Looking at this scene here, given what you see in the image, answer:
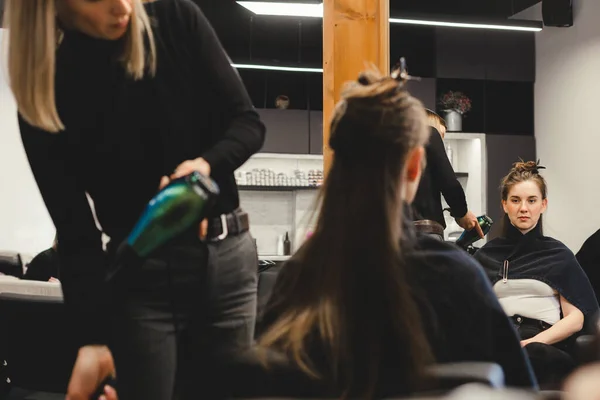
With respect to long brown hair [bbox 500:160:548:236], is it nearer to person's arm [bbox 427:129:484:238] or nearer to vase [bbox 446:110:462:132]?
person's arm [bbox 427:129:484:238]

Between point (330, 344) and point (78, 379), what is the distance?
53cm

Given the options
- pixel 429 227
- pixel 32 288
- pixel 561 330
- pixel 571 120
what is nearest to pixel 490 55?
pixel 571 120

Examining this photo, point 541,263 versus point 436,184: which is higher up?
point 436,184

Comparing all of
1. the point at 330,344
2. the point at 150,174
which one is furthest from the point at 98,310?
the point at 330,344

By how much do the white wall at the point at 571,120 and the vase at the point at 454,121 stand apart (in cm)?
79

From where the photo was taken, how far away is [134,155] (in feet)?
4.34

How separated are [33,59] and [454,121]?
6351 millimetres

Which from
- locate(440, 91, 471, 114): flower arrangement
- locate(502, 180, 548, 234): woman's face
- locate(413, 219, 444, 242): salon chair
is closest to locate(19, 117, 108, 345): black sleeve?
locate(413, 219, 444, 242): salon chair

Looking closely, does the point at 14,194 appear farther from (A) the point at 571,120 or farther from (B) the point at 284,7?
(A) the point at 571,120

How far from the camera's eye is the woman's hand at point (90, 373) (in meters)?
1.29

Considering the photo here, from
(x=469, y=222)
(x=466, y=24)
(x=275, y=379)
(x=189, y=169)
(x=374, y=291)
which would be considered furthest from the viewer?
(x=466, y=24)

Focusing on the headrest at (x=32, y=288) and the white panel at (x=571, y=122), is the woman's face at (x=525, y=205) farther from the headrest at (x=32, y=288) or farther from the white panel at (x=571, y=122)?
the white panel at (x=571, y=122)

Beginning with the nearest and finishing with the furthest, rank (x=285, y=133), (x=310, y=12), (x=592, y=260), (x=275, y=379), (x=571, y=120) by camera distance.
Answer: (x=275, y=379)
(x=592, y=260)
(x=310, y=12)
(x=571, y=120)
(x=285, y=133)

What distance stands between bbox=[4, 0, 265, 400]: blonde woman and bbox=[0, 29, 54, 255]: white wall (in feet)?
17.0
